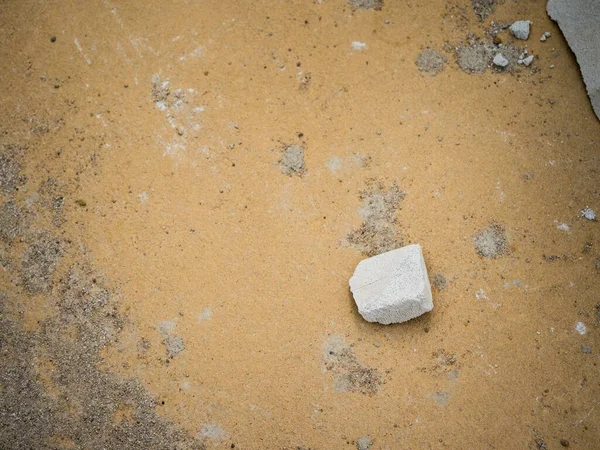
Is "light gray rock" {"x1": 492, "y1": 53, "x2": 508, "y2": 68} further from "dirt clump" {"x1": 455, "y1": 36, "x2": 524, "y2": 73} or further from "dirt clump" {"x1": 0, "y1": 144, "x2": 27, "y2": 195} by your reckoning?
"dirt clump" {"x1": 0, "y1": 144, "x2": 27, "y2": 195}

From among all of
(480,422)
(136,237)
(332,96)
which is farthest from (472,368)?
(136,237)

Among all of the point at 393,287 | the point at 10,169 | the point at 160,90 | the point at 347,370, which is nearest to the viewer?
the point at 393,287

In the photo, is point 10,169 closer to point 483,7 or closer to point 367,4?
point 367,4

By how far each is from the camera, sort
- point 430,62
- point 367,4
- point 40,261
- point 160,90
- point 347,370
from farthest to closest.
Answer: point 367,4 < point 430,62 < point 160,90 < point 40,261 < point 347,370

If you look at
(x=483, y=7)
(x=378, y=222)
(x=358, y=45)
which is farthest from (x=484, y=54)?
(x=378, y=222)

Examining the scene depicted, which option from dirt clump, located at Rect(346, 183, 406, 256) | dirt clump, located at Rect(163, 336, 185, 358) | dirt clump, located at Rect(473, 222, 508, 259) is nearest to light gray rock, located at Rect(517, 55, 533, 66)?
dirt clump, located at Rect(473, 222, 508, 259)

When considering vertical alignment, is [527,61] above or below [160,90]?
below

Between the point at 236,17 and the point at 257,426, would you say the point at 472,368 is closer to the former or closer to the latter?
the point at 257,426
